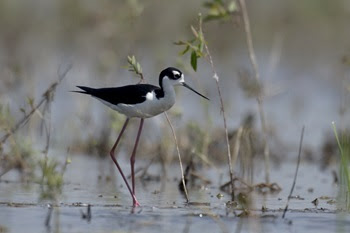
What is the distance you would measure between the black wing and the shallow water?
863 millimetres

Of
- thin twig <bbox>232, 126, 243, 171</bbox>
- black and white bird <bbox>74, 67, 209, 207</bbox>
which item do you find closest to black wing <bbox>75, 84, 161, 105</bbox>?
black and white bird <bbox>74, 67, 209, 207</bbox>

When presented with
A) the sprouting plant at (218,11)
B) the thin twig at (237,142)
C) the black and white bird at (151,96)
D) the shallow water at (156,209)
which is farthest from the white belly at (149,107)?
the thin twig at (237,142)

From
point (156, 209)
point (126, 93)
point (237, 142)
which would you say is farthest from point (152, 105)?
point (237, 142)

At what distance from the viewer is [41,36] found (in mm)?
17562

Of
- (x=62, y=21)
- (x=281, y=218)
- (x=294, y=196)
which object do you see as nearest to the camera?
(x=281, y=218)

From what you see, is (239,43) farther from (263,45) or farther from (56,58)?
(56,58)

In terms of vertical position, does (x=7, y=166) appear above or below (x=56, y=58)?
below

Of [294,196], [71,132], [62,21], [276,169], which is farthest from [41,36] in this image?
[294,196]

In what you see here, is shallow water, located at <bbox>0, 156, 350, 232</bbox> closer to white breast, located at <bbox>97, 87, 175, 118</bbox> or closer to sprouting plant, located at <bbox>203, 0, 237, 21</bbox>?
white breast, located at <bbox>97, 87, 175, 118</bbox>

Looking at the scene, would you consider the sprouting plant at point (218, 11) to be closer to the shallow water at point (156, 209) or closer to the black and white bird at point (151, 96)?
the black and white bird at point (151, 96)

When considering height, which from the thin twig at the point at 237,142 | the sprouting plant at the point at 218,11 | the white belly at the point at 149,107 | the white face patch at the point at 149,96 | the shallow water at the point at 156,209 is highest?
the sprouting plant at the point at 218,11

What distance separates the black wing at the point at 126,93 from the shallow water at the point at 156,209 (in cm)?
86

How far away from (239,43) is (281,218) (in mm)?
11062

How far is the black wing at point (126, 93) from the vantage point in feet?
26.5
